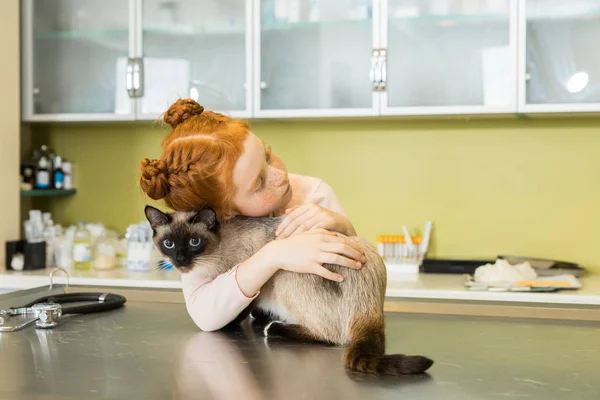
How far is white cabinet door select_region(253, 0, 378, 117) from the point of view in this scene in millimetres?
2607

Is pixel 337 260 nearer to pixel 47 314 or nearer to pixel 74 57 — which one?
pixel 47 314

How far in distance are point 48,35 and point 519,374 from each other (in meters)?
2.61

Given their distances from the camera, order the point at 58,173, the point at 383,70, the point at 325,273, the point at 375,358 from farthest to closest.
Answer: the point at 58,173
the point at 383,70
the point at 325,273
the point at 375,358

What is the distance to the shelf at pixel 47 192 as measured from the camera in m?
2.86

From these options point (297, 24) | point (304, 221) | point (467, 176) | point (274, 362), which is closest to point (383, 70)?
point (297, 24)

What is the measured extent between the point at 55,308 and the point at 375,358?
1.72ft

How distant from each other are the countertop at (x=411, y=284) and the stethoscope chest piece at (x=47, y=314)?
1255mm

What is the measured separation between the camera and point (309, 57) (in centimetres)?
266

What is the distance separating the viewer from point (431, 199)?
9.21 feet

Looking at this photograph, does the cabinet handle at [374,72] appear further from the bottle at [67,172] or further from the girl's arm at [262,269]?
the girl's arm at [262,269]

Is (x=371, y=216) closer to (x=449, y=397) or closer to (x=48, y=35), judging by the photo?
(x=48, y=35)

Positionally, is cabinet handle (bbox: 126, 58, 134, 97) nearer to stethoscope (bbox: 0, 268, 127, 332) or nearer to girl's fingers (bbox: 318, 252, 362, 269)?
stethoscope (bbox: 0, 268, 127, 332)

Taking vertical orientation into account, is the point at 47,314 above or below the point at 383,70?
A: below

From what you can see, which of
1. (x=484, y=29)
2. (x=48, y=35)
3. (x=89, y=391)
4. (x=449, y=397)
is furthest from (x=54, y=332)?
(x=48, y=35)
